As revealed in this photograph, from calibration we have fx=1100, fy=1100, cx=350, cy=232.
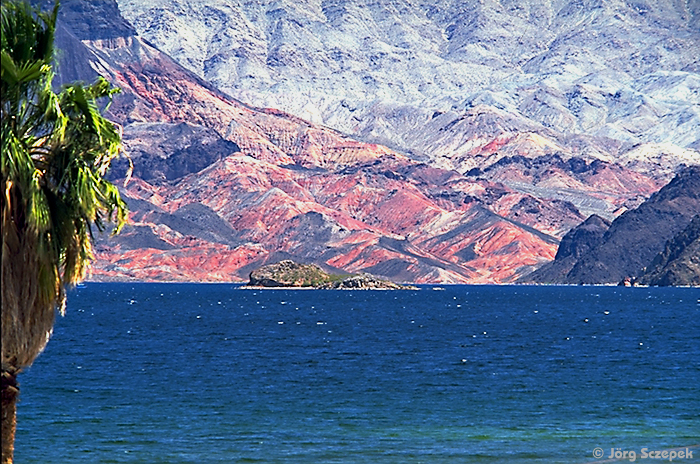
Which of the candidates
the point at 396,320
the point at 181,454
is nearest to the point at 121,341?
the point at 396,320

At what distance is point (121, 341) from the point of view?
11719 centimetres

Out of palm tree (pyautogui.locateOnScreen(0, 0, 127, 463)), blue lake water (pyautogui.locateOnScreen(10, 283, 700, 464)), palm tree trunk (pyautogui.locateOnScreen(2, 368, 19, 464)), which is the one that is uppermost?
palm tree (pyautogui.locateOnScreen(0, 0, 127, 463))

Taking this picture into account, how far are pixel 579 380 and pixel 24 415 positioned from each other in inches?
1474

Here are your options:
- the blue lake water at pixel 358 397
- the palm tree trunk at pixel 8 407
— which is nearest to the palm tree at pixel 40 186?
the palm tree trunk at pixel 8 407

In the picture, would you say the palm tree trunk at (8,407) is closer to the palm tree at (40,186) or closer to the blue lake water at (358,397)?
the palm tree at (40,186)

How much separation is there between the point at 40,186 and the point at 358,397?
1790 inches

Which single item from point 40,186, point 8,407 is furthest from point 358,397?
point 40,186

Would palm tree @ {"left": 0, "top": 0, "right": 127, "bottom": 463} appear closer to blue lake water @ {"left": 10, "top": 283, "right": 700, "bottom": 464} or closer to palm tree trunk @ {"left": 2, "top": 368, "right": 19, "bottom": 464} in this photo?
palm tree trunk @ {"left": 2, "top": 368, "right": 19, "bottom": 464}

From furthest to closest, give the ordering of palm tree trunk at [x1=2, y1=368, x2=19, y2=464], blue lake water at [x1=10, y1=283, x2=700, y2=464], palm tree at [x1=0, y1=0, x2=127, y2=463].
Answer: blue lake water at [x1=10, y1=283, x2=700, y2=464], palm tree trunk at [x1=2, y1=368, x2=19, y2=464], palm tree at [x1=0, y1=0, x2=127, y2=463]

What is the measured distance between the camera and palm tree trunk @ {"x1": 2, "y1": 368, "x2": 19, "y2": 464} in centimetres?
2153

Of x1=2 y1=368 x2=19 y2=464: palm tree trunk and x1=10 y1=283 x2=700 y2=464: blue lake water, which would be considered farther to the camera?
x1=10 y1=283 x2=700 y2=464: blue lake water

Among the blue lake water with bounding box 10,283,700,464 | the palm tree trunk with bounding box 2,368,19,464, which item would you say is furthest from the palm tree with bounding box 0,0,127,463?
the blue lake water with bounding box 10,283,700,464

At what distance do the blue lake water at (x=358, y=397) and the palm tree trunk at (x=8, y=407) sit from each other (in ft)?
70.1

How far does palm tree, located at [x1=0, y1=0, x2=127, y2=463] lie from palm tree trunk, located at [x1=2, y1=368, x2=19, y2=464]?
2 cm
